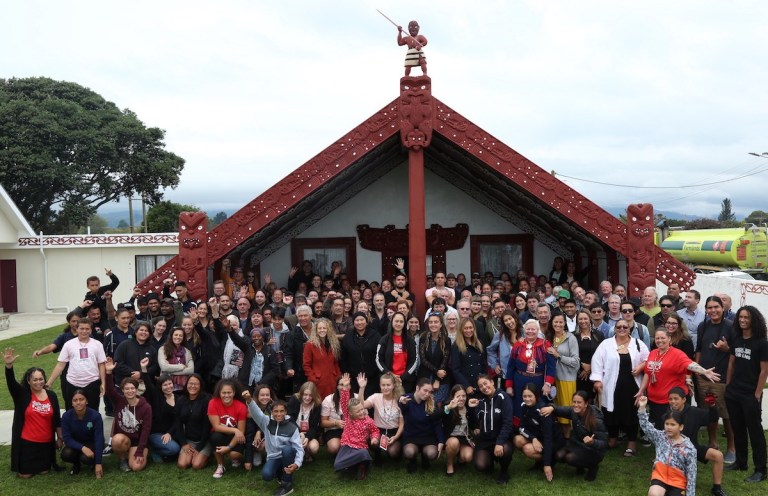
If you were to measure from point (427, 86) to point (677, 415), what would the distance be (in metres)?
6.04

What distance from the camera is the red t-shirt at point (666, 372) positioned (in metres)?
5.88

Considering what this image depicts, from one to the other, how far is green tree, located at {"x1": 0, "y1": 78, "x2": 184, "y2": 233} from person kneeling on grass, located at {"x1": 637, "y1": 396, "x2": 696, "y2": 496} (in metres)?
30.2

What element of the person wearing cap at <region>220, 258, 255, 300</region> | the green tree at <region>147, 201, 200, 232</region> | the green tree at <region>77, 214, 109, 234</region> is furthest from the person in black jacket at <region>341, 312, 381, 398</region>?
the green tree at <region>147, 201, 200, 232</region>

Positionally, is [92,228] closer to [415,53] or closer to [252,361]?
[415,53]

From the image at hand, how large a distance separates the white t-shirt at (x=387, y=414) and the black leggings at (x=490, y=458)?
881 mm

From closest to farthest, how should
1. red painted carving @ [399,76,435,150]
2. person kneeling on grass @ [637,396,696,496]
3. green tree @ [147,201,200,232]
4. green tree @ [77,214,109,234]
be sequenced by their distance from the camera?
person kneeling on grass @ [637,396,696,496], red painted carving @ [399,76,435,150], green tree @ [147,201,200,232], green tree @ [77,214,109,234]

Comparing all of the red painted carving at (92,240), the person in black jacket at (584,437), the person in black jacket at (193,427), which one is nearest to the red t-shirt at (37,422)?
the person in black jacket at (193,427)

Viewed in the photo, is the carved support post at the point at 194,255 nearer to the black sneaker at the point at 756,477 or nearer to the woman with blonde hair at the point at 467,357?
the woman with blonde hair at the point at 467,357

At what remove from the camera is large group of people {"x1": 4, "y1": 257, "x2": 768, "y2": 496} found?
5.86m

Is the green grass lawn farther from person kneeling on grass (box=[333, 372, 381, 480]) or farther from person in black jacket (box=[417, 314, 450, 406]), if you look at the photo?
person in black jacket (box=[417, 314, 450, 406])

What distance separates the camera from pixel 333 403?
6.53 meters

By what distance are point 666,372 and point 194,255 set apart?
684cm

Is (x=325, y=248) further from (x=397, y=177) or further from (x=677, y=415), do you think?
(x=677, y=415)

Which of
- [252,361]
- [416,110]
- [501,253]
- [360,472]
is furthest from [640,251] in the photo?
[252,361]
